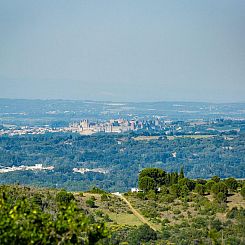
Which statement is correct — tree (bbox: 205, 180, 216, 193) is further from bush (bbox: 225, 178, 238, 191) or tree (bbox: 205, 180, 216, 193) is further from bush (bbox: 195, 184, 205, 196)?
bush (bbox: 225, 178, 238, 191)

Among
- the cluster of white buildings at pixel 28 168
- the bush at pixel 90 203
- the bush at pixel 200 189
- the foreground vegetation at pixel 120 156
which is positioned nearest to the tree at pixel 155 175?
the bush at pixel 200 189

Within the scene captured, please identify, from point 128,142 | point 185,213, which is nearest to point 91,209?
point 185,213

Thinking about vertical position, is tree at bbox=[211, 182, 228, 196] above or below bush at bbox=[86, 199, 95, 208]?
above

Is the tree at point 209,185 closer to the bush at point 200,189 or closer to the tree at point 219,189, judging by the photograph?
the bush at point 200,189

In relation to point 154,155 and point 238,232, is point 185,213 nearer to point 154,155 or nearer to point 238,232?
point 238,232

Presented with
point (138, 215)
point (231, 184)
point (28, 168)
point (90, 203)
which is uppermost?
point (231, 184)

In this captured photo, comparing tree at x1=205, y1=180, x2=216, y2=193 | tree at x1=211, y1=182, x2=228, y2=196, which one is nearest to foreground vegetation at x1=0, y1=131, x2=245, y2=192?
tree at x1=205, y1=180, x2=216, y2=193

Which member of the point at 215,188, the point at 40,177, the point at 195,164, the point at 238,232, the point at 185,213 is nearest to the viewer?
the point at 238,232

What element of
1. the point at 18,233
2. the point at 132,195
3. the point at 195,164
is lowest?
the point at 195,164

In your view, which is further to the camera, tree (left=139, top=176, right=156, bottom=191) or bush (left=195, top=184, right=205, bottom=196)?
tree (left=139, top=176, right=156, bottom=191)

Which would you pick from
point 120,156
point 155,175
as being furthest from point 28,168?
point 155,175

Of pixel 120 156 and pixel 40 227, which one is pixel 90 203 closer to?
pixel 40 227
